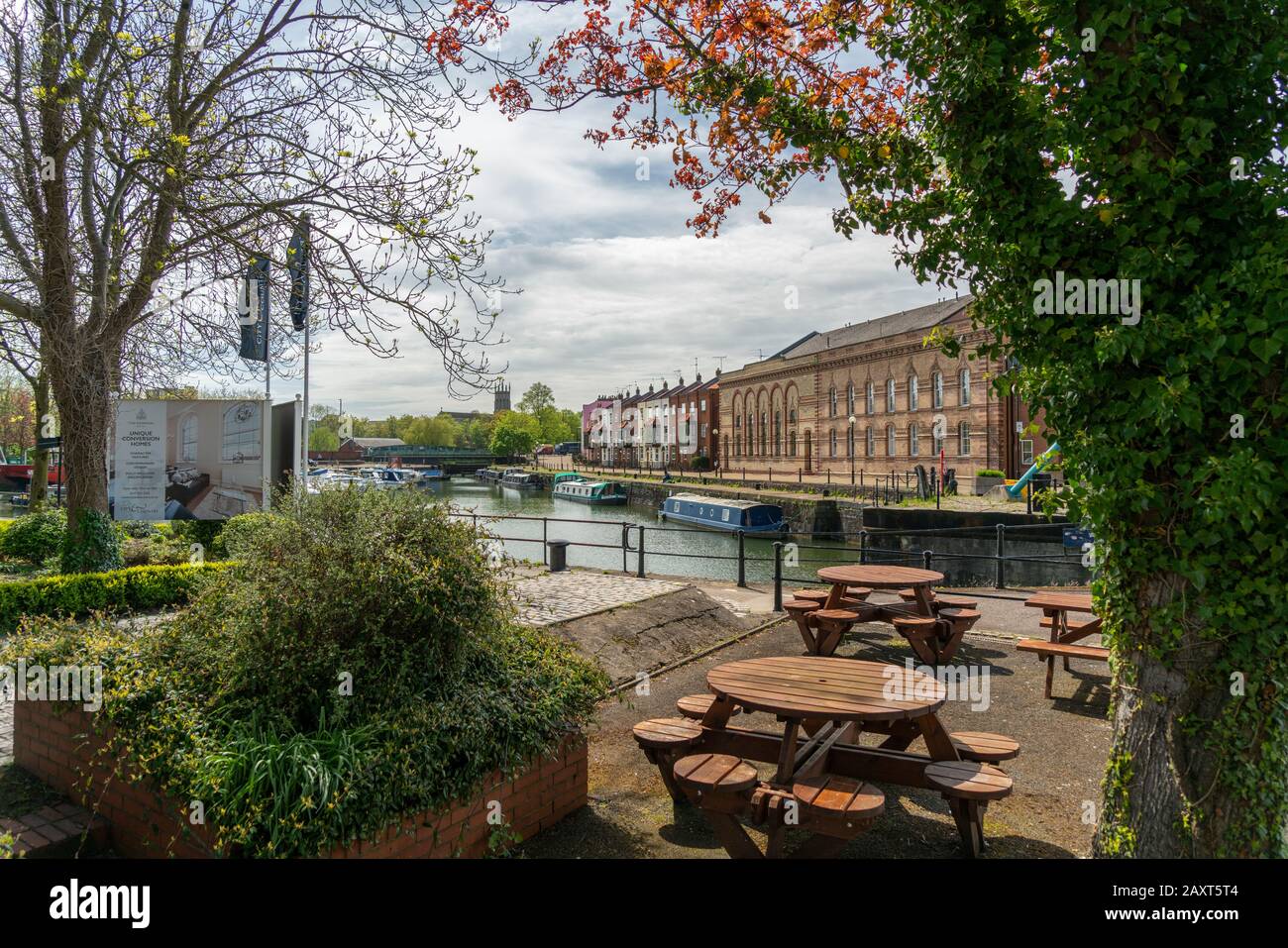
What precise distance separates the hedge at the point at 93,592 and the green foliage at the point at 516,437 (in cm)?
9905

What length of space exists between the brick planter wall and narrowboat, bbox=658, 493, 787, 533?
29.4 metres

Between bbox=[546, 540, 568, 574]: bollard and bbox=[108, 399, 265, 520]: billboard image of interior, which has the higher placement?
bbox=[108, 399, 265, 520]: billboard image of interior

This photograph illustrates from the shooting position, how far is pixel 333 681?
13.4ft

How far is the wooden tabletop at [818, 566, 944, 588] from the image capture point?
7902mm

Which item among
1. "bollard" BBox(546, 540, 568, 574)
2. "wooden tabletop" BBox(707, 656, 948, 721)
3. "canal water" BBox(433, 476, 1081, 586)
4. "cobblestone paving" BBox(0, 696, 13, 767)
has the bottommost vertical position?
"canal water" BBox(433, 476, 1081, 586)

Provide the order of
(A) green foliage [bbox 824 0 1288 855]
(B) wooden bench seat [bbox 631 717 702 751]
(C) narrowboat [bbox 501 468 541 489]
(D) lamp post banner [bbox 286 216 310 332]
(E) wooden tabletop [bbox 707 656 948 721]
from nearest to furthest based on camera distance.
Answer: (A) green foliage [bbox 824 0 1288 855] → (E) wooden tabletop [bbox 707 656 948 721] → (B) wooden bench seat [bbox 631 717 702 751] → (D) lamp post banner [bbox 286 216 310 332] → (C) narrowboat [bbox 501 468 541 489]

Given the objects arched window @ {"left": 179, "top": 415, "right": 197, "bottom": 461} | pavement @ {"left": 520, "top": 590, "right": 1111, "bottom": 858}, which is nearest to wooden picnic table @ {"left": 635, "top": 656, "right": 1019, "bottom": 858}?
pavement @ {"left": 520, "top": 590, "right": 1111, "bottom": 858}

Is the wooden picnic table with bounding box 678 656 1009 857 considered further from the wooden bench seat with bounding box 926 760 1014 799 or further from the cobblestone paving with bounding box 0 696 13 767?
the cobblestone paving with bounding box 0 696 13 767

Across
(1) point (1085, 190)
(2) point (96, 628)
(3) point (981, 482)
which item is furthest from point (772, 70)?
(3) point (981, 482)

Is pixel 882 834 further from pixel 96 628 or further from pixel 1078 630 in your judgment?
pixel 96 628

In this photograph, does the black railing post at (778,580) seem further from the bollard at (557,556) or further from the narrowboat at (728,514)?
the narrowboat at (728,514)

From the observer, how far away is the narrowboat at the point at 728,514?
3600 cm

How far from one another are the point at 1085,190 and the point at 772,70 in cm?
312

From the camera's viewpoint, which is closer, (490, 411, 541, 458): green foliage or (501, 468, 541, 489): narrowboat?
(501, 468, 541, 489): narrowboat
